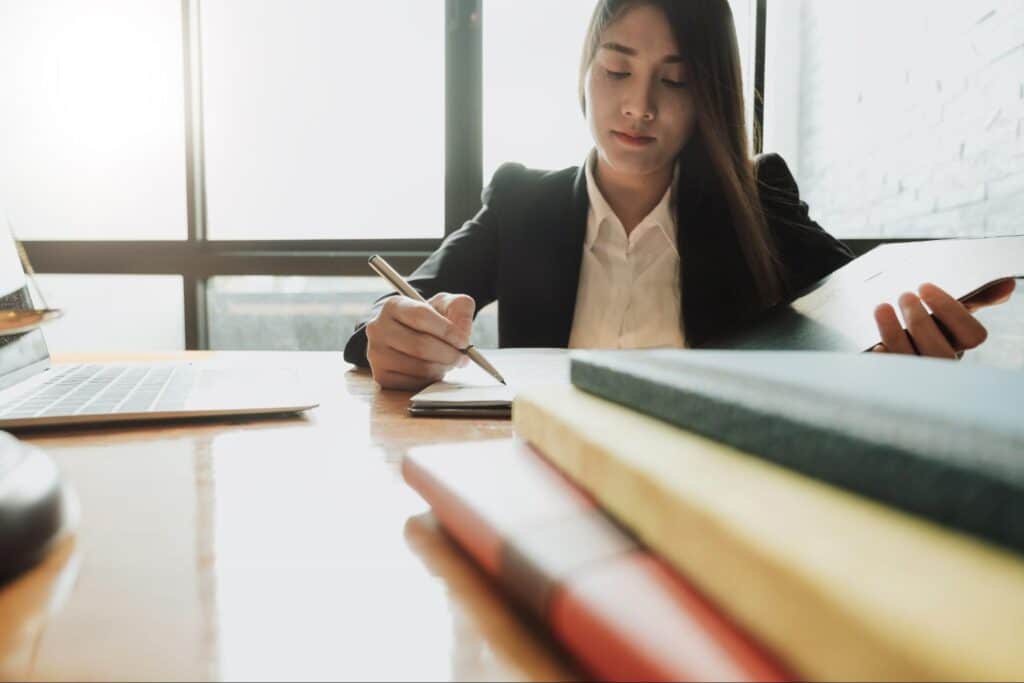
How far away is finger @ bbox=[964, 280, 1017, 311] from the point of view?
0.57m

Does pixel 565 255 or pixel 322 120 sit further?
pixel 322 120

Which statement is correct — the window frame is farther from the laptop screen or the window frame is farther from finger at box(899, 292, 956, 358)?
finger at box(899, 292, 956, 358)

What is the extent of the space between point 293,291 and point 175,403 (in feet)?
6.74

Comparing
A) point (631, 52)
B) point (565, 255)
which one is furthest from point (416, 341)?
point (631, 52)

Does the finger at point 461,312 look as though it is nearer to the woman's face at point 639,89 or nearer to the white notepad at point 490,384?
the white notepad at point 490,384

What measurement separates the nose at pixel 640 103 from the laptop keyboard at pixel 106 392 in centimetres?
79

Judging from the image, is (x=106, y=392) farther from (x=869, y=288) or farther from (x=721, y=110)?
(x=721, y=110)

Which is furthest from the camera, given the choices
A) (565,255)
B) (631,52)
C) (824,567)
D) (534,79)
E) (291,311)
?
(291,311)

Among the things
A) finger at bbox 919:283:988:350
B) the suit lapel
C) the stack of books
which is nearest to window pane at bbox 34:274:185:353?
the suit lapel

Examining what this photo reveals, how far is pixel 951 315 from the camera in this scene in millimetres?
602

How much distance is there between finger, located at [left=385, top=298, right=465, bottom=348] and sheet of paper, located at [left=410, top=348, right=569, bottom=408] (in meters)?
0.05

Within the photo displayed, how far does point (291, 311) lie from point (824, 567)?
2553 millimetres

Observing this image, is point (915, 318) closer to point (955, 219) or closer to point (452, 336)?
point (452, 336)

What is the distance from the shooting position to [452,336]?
66 cm
